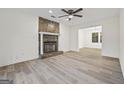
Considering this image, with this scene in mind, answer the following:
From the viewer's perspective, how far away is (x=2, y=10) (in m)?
3.46

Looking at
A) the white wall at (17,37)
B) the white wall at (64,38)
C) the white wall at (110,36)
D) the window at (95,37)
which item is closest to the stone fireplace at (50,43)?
the white wall at (64,38)

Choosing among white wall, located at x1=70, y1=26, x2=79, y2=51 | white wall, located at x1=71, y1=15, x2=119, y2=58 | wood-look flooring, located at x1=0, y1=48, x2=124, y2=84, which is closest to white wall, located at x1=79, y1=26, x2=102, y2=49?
white wall, located at x1=70, y1=26, x2=79, y2=51

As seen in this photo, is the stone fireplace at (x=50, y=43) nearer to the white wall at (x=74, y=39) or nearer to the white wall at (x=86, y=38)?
the white wall at (x=74, y=39)

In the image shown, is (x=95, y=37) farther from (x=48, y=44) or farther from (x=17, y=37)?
(x=17, y=37)

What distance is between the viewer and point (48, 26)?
5.85m

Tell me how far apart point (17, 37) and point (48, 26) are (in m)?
2.39

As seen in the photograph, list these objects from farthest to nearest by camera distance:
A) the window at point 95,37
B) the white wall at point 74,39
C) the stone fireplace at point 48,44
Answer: the window at point 95,37 < the white wall at point 74,39 < the stone fireplace at point 48,44

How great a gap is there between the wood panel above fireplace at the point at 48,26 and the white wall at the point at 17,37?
42 cm

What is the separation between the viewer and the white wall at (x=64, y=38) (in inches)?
275

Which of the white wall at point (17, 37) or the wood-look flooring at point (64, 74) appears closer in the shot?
the wood-look flooring at point (64, 74)

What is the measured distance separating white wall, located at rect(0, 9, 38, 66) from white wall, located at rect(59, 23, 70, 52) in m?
2.48

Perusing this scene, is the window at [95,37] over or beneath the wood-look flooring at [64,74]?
over
